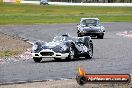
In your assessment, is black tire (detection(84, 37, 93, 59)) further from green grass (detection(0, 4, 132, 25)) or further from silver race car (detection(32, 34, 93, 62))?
green grass (detection(0, 4, 132, 25))

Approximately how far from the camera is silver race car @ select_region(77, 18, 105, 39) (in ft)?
121

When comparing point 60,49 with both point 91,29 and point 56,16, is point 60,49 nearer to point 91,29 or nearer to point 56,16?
point 91,29

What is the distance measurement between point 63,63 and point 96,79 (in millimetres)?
7005

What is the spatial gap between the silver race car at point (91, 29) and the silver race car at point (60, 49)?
16.5 metres

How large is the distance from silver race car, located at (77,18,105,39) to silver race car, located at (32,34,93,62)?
16.5 meters

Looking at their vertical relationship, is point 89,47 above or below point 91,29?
above

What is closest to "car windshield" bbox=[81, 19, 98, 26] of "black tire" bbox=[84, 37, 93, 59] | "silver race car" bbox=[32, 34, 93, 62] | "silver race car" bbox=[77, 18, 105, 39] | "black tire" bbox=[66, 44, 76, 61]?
"silver race car" bbox=[77, 18, 105, 39]

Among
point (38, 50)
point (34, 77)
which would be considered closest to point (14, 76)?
point (34, 77)

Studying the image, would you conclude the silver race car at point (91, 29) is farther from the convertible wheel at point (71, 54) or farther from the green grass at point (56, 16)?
the green grass at point (56, 16)

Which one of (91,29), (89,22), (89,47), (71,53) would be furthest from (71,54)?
(89,22)

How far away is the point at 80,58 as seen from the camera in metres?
20.4

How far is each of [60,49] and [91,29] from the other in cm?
1838

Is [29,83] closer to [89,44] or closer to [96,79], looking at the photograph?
[96,79]

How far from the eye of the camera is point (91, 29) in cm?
3697
